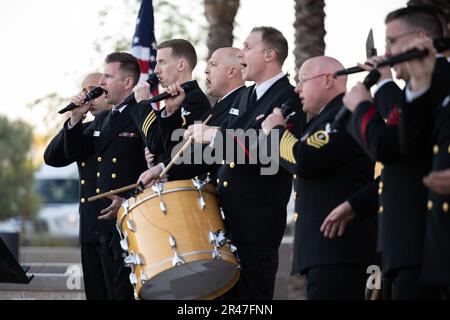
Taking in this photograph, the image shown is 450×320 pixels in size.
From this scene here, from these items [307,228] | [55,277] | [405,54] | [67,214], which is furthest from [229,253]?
[67,214]

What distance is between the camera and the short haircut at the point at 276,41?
719cm

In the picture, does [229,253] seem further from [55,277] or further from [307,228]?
[55,277]

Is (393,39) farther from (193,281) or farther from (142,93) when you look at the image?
(142,93)

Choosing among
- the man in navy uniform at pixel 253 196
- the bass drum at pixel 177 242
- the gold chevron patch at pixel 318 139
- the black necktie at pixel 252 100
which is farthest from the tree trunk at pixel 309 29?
the gold chevron patch at pixel 318 139

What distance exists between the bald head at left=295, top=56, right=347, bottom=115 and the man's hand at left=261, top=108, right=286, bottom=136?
0.25 meters

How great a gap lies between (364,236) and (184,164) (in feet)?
5.86

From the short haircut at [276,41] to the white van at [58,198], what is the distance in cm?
3178

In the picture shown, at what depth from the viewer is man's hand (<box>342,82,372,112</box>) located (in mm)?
5426

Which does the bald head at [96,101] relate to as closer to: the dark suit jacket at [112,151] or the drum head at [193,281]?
the dark suit jacket at [112,151]

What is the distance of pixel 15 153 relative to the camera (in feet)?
144

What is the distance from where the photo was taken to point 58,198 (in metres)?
40.7

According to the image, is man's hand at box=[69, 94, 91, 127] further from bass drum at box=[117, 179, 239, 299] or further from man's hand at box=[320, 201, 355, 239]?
man's hand at box=[320, 201, 355, 239]

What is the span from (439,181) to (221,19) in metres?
10.7

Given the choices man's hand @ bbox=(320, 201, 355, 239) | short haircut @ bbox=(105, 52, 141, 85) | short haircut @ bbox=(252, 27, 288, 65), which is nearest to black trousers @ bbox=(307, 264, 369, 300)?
man's hand @ bbox=(320, 201, 355, 239)
